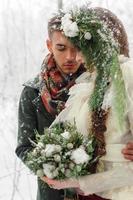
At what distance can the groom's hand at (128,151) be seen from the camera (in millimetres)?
1823

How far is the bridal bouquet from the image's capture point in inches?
74.0

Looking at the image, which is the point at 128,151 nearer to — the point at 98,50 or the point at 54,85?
the point at 98,50

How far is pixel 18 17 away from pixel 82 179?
24.8 ft

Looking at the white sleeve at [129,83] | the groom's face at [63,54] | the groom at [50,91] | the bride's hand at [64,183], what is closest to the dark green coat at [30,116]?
the groom at [50,91]

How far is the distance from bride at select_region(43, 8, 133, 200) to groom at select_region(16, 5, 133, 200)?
0.32 meters

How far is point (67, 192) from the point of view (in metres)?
2.22

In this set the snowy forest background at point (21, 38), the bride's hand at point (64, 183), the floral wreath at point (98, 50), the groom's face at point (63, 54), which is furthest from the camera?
the snowy forest background at point (21, 38)

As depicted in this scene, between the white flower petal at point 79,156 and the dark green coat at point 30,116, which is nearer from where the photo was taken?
the white flower petal at point 79,156

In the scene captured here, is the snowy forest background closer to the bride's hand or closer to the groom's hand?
the bride's hand

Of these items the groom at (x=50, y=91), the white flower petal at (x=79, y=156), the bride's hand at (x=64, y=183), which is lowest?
the bride's hand at (x=64, y=183)

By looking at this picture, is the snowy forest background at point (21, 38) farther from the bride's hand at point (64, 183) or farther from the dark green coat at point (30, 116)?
the bride's hand at point (64, 183)

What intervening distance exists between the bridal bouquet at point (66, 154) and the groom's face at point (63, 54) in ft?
1.34

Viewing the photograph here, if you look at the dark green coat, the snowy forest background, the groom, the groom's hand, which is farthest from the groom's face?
the snowy forest background

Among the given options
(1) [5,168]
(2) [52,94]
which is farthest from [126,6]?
(2) [52,94]
